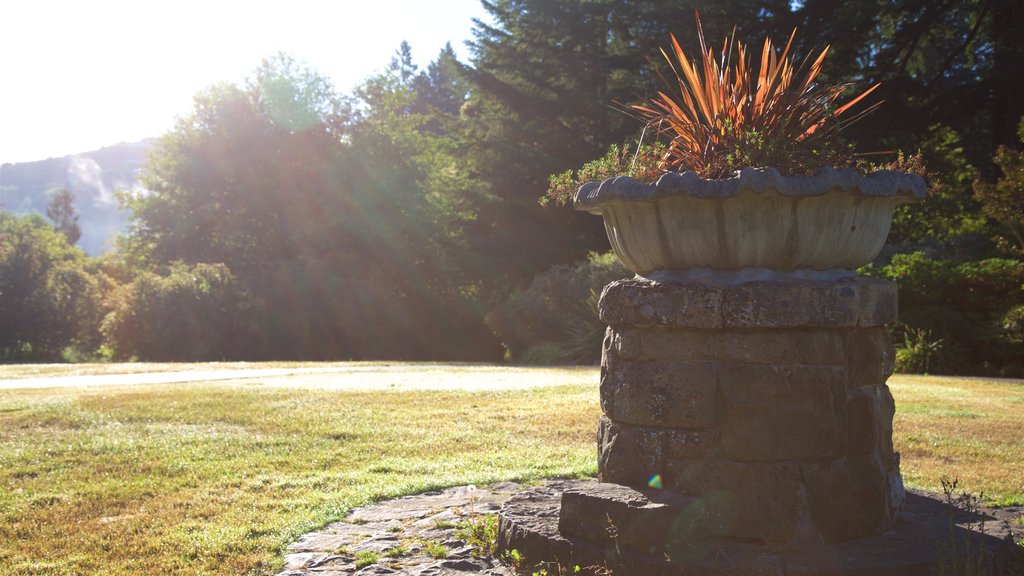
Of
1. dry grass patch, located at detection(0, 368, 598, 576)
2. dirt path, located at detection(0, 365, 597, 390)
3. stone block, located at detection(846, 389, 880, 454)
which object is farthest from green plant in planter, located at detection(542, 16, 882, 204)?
dirt path, located at detection(0, 365, 597, 390)

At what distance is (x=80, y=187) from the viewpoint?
169 meters

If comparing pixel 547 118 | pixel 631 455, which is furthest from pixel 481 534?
pixel 547 118

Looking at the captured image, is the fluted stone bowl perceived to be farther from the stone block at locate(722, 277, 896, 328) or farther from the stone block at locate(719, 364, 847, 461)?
the stone block at locate(719, 364, 847, 461)

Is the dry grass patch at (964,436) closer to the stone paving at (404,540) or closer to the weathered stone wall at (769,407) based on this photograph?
the weathered stone wall at (769,407)

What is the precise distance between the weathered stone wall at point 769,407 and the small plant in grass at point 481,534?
71 cm

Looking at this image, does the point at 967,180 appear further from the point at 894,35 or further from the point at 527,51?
the point at 527,51

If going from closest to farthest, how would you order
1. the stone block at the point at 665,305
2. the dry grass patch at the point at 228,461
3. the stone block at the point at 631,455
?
the stone block at the point at 665,305, the stone block at the point at 631,455, the dry grass patch at the point at 228,461

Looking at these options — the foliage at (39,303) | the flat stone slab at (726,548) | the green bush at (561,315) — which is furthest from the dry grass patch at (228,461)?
the foliage at (39,303)

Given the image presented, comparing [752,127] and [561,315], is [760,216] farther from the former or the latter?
[561,315]

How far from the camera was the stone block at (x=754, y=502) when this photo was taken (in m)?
3.03

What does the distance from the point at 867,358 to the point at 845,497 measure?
561 millimetres

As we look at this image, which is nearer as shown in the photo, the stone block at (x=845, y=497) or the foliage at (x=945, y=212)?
the stone block at (x=845, y=497)

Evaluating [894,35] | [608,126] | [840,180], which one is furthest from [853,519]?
[608,126]

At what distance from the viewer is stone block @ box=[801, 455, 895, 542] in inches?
122
